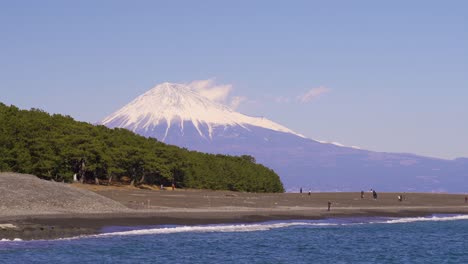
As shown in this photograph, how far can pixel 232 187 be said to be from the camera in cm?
16825

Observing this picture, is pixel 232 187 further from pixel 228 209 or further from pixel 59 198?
pixel 59 198

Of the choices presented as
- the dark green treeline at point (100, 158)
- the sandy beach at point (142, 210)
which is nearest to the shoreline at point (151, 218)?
the sandy beach at point (142, 210)

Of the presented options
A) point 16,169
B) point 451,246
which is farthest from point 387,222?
point 16,169

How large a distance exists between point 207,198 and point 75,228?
4739cm

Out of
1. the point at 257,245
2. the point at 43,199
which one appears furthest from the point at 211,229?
the point at 43,199

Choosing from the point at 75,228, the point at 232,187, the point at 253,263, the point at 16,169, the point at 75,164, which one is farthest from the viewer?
the point at 232,187

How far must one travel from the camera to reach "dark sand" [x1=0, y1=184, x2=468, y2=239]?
255 ft

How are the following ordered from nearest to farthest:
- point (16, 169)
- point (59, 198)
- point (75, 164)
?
point (59, 198), point (16, 169), point (75, 164)

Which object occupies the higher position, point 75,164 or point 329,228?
point 75,164

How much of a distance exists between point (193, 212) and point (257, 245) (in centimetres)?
2588

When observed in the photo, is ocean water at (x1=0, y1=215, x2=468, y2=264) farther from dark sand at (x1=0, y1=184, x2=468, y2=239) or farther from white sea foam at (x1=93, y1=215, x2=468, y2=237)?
dark sand at (x1=0, y1=184, x2=468, y2=239)

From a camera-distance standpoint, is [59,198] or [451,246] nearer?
[451,246]

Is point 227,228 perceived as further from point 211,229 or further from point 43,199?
point 43,199

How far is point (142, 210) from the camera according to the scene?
97.2 m
